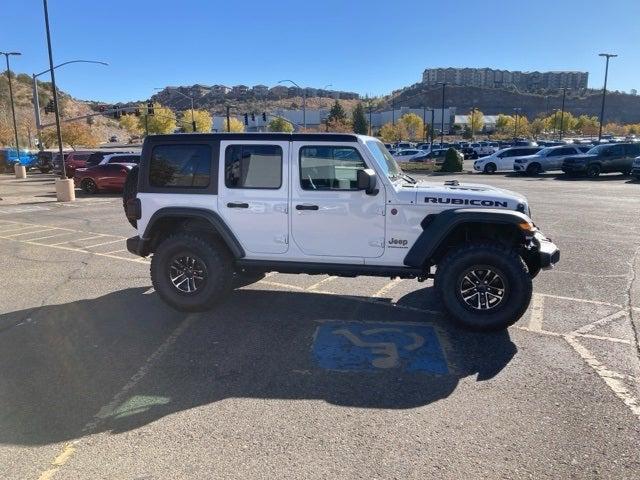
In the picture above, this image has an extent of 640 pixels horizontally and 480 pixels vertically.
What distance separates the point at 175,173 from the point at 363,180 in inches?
90.7

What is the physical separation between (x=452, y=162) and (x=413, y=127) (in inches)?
3426

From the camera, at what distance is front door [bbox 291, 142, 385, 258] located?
18.3 ft

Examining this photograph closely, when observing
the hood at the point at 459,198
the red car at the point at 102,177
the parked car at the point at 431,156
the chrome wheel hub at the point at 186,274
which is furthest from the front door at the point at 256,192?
the parked car at the point at 431,156

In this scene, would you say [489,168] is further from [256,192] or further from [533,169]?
[256,192]

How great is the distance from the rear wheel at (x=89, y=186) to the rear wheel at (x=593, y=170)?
24811mm

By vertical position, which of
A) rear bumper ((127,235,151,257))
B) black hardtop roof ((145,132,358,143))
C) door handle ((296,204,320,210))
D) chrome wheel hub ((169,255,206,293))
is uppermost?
black hardtop roof ((145,132,358,143))

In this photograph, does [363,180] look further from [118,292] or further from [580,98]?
[580,98]

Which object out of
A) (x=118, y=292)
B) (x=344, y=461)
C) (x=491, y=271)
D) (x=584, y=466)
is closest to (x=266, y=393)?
(x=344, y=461)

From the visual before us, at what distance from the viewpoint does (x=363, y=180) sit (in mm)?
5285

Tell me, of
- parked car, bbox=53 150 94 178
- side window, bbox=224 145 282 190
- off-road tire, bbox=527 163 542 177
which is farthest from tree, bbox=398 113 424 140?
side window, bbox=224 145 282 190

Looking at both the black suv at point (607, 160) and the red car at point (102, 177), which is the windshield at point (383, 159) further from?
the black suv at point (607, 160)

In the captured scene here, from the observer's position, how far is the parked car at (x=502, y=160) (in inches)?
1320

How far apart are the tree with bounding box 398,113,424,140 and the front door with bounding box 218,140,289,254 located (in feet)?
372

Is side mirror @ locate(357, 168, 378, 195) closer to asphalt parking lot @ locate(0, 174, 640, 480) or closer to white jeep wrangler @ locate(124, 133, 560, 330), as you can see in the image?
white jeep wrangler @ locate(124, 133, 560, 330)
